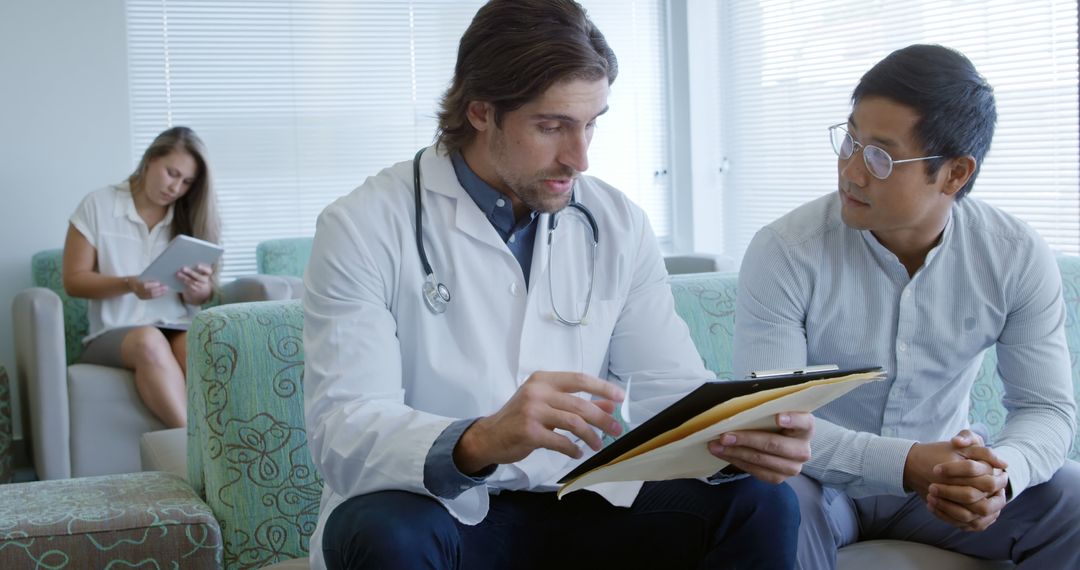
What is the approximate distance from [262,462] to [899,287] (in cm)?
111

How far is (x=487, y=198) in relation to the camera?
66.0 inches

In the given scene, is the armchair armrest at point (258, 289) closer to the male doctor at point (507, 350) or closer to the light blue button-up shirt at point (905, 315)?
the male doctor at point (507, 350)

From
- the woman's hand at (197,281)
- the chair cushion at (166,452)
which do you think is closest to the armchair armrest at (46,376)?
the woman's hand at (197,281)

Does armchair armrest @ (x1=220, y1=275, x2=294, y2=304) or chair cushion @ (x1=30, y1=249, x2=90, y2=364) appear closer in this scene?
armchair armrest @ (x1=220, y1=275, x2=294, y2=304)

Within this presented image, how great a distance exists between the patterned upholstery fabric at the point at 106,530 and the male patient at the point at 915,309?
0.94 meters

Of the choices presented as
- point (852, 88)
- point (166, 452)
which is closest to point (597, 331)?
point (166, 452)

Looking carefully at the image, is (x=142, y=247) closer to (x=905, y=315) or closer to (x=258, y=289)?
(x=258, y=289)

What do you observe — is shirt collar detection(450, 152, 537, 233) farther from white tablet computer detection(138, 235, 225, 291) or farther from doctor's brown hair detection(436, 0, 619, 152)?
white tablet computer detection(138, 235, 225, 291)

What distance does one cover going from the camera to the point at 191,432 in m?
1.91

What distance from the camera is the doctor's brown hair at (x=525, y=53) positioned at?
162cm

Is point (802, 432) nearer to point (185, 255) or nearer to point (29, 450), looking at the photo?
point (185, 255)

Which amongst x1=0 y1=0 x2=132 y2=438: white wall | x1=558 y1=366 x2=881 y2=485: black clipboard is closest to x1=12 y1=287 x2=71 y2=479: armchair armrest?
x1=0 y1=0 x2=132 y2=438: white wall

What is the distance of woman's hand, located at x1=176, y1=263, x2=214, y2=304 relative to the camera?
12.2 ft

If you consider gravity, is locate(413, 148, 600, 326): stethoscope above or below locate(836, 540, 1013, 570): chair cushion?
above
